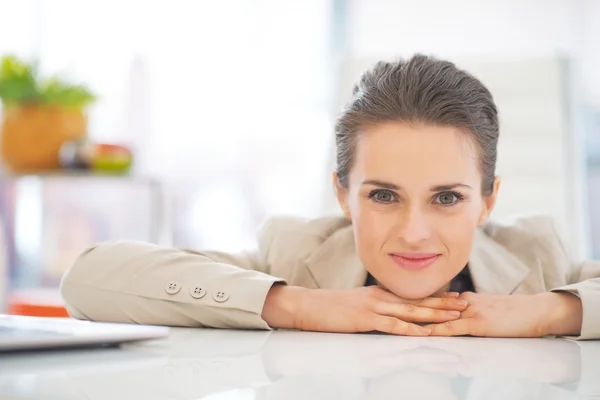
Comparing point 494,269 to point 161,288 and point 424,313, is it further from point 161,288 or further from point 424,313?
point 161,288

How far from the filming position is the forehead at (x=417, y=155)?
1.12 metres

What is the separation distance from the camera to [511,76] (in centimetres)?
243

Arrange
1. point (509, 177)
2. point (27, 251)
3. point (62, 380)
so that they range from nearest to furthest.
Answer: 1. point (62, 380)
2. point (509, 177)
3. point (27, 251)

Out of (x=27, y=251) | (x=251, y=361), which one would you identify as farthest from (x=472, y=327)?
(x=27, y=251)

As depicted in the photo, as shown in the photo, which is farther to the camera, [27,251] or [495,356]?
[27,251]

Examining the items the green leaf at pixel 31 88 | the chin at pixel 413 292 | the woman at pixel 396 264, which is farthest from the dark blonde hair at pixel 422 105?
the green leaf at pixel 31 88

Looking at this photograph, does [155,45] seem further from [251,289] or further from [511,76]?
[251,289]

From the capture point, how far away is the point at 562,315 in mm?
1112

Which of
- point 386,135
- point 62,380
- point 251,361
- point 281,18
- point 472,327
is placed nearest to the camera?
point 62,380

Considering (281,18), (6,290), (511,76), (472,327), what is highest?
(281,18)

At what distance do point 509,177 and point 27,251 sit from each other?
7.67ft

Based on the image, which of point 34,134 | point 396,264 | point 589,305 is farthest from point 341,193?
point 34,134

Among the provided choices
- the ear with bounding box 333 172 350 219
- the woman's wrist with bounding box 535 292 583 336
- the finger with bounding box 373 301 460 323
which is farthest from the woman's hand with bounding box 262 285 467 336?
the ear with bounding box 333 172 350 219

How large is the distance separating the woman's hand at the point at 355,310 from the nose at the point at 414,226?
91 millimetres
